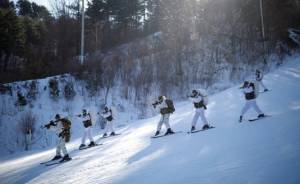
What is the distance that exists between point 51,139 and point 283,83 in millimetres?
19877

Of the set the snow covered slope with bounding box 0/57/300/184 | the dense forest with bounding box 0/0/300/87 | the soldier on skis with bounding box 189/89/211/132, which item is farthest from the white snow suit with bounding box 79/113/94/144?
the dense forest with bounding box 0/0/300/87

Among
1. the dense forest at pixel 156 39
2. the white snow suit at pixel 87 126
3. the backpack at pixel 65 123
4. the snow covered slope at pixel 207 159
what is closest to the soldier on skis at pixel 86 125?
the white snow suit at pixel 87 126

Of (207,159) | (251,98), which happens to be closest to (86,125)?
(207,159)

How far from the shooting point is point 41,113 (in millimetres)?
23781

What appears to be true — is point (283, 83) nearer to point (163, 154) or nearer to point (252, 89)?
point (252, 89)

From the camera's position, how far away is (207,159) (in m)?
8.46

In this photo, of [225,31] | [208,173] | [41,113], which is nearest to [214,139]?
[208,173]

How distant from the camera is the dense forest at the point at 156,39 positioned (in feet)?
101

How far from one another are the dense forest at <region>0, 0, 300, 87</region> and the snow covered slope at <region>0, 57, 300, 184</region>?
1705 centimetres

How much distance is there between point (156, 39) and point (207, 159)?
34.4 m

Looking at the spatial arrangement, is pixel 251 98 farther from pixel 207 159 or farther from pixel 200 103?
pixel 207 159

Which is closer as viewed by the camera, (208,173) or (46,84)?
(208,173)

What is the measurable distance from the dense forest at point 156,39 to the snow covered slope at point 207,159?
17.1m

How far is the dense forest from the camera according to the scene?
30.8 metres
